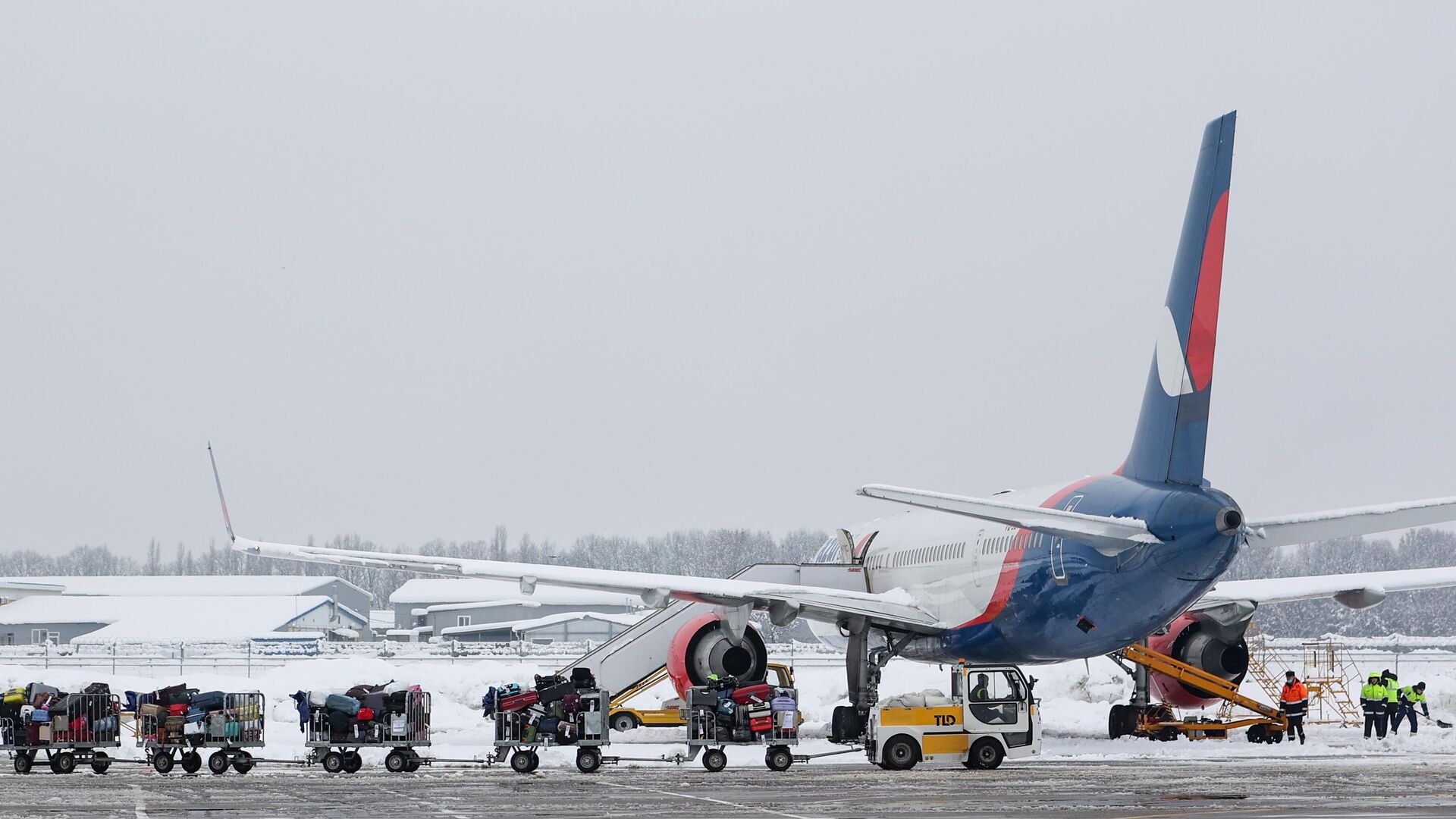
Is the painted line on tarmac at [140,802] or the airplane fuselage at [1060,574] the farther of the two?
the airplane fuselage at [1060,574]

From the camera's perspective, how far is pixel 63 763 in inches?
883

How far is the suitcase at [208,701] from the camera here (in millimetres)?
22734

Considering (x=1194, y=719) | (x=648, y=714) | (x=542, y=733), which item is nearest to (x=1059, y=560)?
(x=1194, y=719)

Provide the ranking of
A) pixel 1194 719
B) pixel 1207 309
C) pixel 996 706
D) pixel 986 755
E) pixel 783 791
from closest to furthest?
pixel 783 791, pixel 1207 309, pixel 986 755, pixel 996 706, pixel 1194 719

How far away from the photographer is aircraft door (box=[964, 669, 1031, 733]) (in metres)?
23.0

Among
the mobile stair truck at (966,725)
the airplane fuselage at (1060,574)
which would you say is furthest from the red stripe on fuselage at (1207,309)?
the mobile stair truck at (966,725)

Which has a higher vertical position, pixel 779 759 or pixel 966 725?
pixel 966 725

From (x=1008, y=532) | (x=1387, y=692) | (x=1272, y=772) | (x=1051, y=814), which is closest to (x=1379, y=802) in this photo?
(x=1051, y=814)

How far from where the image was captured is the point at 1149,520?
21.4 metres

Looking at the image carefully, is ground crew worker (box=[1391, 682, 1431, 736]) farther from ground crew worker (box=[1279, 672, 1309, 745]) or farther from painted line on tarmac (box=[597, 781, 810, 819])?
painted line on tarmac (box=[597, 781, 810, 819])

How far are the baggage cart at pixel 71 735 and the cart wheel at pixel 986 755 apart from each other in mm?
12135

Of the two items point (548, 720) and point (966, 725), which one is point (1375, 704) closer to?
point (966, 725)

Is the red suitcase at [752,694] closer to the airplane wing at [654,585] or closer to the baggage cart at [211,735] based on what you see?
the airplane wing at [654,585]

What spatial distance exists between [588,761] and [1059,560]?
296 inches
